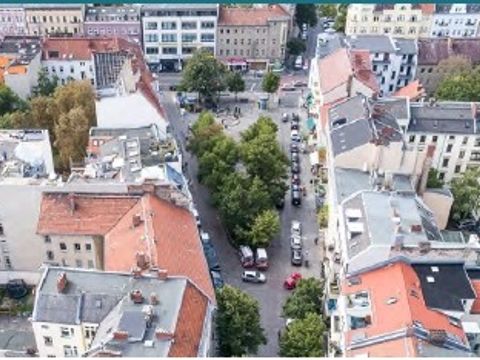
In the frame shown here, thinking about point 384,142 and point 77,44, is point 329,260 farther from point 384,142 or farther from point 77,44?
point 77,44

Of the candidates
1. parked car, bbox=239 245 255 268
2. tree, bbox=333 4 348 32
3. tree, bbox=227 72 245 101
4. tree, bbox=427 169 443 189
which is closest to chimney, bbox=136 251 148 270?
parked car, bbox=239 245 255 268

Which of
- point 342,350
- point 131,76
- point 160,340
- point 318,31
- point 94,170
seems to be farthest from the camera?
point 318,31

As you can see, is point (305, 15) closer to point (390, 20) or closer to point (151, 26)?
point (390, 20)

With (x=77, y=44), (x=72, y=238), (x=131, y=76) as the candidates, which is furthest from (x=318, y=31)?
(x=72, y=238)

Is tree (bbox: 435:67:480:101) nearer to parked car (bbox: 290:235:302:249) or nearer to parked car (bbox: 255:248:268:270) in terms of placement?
parked car (bbox: 290:235:302:249)

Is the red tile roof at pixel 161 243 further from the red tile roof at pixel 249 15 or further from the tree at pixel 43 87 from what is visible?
the red tile roof at pixel 249 15

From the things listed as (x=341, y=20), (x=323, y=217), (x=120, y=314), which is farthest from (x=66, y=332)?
(x=341, y=20)
